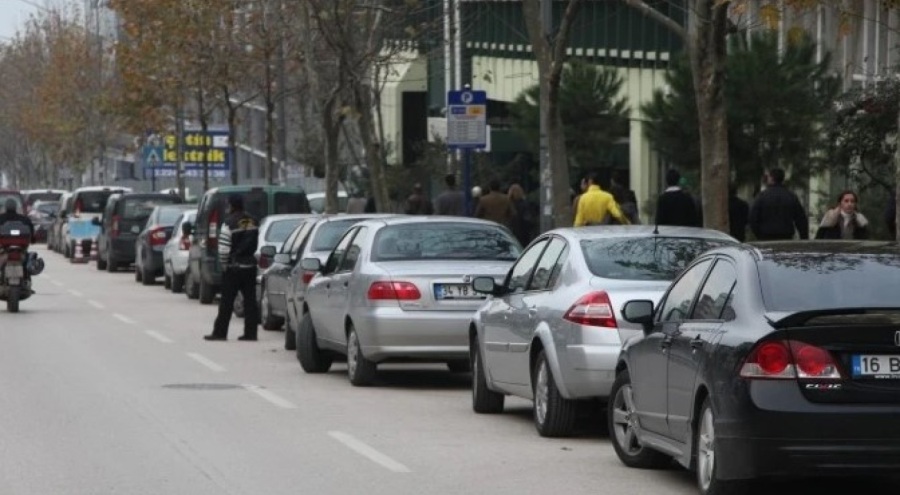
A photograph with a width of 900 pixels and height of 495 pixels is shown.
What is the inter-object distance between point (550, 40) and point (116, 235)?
21.9m

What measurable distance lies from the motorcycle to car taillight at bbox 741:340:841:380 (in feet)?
70.5

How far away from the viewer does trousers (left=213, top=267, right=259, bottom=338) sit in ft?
80.8

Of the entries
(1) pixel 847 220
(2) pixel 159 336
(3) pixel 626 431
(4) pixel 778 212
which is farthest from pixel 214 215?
(3) pixel 626 431

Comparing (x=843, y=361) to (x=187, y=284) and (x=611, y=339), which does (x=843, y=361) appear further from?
(x=187, y=284)

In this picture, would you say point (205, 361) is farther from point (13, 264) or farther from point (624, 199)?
point (624, 199)

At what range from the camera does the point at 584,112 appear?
42031 millimetres

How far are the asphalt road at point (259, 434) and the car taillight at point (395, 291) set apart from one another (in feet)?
2.69

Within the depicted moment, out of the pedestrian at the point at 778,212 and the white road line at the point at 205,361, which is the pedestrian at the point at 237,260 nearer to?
the white road line at the point at 205,361

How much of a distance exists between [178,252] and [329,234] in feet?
44.9

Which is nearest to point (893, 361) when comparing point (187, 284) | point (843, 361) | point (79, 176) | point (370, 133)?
point (843, 361)

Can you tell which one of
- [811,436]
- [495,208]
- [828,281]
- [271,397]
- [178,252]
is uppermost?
[828,281]

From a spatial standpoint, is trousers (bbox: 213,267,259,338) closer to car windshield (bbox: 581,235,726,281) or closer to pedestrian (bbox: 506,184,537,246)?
pedestrian (bbox: 506,184,537,246)

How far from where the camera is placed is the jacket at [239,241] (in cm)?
2444

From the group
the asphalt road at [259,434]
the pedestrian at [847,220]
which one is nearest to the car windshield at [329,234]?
the asphalt road at [259,434]
